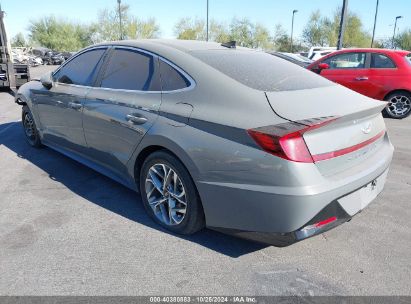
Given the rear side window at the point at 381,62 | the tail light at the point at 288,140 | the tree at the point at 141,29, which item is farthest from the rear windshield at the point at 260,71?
the tree at the point at 141,29

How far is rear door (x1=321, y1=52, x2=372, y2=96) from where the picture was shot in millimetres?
8188

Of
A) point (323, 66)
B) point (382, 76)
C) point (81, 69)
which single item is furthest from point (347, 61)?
point (81, 69)

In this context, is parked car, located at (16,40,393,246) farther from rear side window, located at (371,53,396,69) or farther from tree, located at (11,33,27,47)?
tree, located at (11,33,27,47)

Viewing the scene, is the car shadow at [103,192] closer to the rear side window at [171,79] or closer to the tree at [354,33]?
the rear side window at [171,79]

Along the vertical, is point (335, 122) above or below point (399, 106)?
above

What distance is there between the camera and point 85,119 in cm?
378

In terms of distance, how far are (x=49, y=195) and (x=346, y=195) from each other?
2966 millimetres

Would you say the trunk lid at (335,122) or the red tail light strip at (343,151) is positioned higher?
the trunk lid at (335,122)

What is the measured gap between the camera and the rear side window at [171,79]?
2879 mm

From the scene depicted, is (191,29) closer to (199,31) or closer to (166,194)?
(199,31)

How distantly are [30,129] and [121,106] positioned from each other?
9.57 ft

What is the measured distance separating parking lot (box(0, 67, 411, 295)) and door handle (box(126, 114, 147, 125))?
2.97 feet

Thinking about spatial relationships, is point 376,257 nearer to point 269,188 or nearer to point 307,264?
point 307,264

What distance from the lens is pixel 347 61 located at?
338 inches
